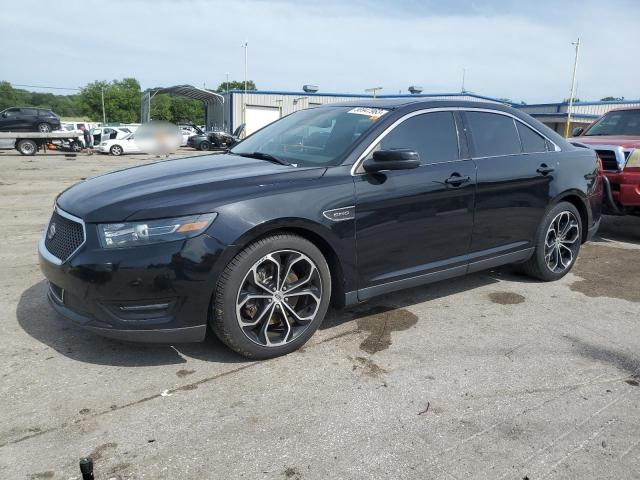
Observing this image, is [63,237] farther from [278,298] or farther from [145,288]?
[278,298]

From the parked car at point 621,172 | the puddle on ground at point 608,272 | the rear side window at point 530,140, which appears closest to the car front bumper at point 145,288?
the rear side window at point 530,140

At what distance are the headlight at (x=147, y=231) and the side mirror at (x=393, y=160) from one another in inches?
50.9

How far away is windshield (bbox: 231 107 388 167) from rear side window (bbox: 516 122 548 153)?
151 cm

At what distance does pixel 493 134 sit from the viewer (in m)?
4.45

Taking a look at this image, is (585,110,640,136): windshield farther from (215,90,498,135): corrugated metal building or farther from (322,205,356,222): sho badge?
(215,90,498,135): corrugated metal building

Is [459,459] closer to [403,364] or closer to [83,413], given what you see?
[403,364]

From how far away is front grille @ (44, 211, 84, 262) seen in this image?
304 cm

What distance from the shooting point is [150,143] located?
45.7ft

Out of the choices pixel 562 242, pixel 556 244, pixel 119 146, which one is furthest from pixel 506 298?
pixel 119 146

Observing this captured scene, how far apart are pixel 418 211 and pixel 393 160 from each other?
484mm

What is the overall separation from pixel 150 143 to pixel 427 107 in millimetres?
11319

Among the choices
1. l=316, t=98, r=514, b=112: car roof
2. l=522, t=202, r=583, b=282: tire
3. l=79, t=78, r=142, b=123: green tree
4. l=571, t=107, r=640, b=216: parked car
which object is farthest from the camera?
l=79, t=78, r=142, b=123: green tree

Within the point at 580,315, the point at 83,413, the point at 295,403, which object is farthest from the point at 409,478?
the point at 580,315

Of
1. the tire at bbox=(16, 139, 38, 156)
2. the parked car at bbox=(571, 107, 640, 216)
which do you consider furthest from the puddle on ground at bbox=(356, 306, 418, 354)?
the tire at bbox=(16, 139, 38, 156)
